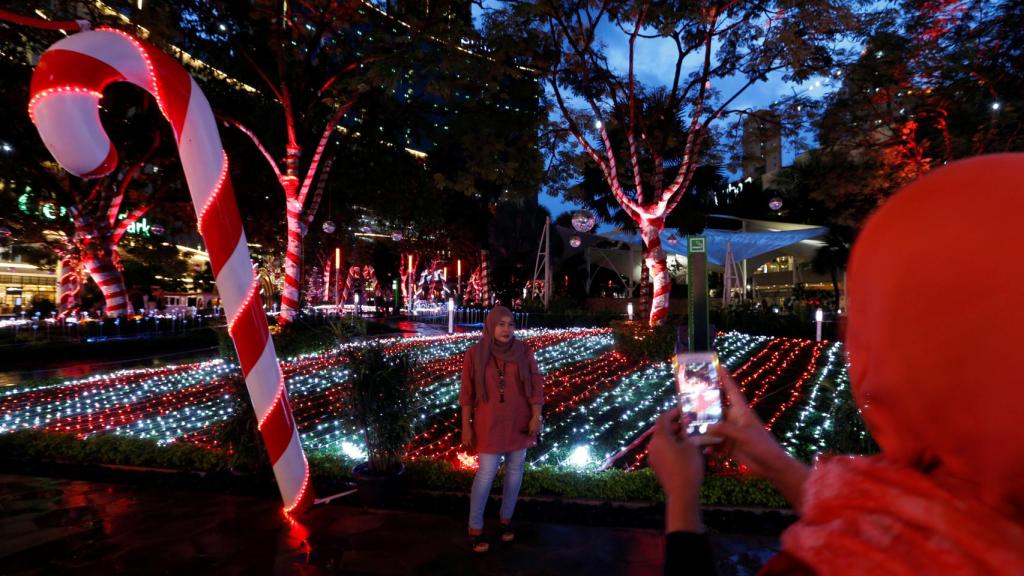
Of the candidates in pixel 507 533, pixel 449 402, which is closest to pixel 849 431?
pixel 507 533

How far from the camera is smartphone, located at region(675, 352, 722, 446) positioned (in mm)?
1246

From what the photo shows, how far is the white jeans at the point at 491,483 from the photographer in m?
3.82

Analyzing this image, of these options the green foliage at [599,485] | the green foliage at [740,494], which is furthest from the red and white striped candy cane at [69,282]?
the green foliage at [740,494]

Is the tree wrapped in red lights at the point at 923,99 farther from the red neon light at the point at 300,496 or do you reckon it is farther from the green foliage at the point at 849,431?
the red neon light at the point at 300,496

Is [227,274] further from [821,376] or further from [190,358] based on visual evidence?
[190,358]

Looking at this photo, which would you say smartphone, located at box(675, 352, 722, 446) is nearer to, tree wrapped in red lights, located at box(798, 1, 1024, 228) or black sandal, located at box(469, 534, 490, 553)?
black sandal, located at box(469, 534, 490, 553)

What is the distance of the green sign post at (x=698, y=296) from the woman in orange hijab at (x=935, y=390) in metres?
1.02

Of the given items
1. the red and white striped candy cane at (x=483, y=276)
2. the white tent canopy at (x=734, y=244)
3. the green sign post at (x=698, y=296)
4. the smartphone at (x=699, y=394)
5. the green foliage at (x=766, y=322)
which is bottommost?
the green foliage at (x=766, y=322)

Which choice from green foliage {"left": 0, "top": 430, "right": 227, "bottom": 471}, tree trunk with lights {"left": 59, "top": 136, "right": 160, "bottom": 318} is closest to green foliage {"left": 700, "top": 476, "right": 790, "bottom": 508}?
green foliage {"left": 0, "top": 430, "right": 227, "bottom": 471}

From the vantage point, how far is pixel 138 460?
561 cm

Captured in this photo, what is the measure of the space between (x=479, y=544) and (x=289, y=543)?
144cm

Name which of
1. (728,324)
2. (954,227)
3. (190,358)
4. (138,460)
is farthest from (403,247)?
(954,227)

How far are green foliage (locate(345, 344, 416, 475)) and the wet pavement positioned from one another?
494mm

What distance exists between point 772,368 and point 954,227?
11450mm
